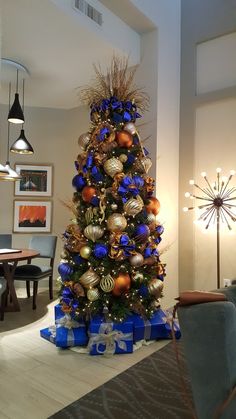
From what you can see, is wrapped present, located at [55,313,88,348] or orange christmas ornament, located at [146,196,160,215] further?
orange christmas ornament, located at [146,196,160,215]

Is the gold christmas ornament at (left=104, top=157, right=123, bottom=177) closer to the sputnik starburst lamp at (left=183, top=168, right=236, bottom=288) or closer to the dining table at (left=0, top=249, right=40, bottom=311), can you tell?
the sputnik starburst lamp at (left=183, top=168, right=236, bottom=288)

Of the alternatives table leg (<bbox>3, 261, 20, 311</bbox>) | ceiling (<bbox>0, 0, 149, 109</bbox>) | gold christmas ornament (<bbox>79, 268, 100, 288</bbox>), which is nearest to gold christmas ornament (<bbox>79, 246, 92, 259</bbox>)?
gold christmas ornament (<bbox>79, 268, 100, 288</bbox>)

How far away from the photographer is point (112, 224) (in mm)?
2619

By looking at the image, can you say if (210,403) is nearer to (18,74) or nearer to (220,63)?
(220,63)

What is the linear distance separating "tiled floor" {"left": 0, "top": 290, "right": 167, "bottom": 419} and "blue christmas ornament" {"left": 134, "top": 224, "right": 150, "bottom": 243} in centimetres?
98

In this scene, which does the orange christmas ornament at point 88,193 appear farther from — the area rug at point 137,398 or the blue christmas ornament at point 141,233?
the area rug at point 137,398

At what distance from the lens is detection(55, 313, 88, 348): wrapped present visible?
2657 mm

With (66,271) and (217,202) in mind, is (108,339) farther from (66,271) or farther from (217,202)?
(217,202)

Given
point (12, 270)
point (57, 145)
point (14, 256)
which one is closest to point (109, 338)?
point (14, 256)

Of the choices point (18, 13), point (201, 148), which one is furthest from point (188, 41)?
point (18, 13)

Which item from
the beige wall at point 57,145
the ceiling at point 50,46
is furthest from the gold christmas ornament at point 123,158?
the beige wall at point 57,145

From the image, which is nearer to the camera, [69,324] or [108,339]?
[108,339]

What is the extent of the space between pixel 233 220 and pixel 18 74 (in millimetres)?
3157

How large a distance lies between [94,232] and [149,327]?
103 centimetres
